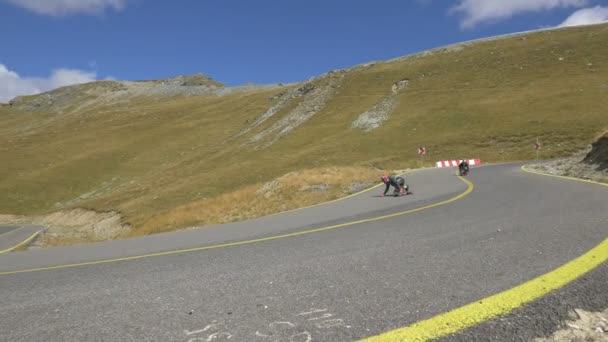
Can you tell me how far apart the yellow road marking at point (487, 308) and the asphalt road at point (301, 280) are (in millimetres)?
150

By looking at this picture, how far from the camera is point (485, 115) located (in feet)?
170

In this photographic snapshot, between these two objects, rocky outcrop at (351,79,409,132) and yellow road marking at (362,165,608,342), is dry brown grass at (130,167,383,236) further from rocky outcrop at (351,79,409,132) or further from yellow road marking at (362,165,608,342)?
rocky outcrop at (351,79,409,132)

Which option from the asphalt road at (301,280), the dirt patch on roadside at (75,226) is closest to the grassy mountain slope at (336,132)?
the dirt patch on roadside at (75,226)

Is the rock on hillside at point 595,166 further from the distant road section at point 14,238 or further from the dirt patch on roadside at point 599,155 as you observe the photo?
the distant road section at point 14,238

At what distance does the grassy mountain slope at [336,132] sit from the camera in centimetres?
4200

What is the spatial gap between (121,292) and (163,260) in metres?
2.27

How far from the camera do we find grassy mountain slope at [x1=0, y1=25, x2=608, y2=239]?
42000mm

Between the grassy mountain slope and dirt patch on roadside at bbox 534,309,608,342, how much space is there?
2027 centimetres

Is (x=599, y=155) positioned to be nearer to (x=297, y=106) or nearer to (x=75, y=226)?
(x=75, y=226)

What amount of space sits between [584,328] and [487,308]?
2.44 feet

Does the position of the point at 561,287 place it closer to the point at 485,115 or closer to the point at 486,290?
the point at 486,290

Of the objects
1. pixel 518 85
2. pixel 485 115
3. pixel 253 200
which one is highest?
pixel 518 85

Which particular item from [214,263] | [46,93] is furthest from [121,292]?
[46,93]

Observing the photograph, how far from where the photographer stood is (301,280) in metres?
5.24
